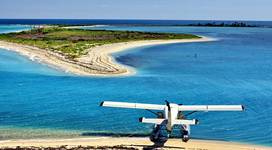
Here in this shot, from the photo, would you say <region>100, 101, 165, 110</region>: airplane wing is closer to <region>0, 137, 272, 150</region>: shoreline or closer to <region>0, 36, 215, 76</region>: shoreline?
<region>0, 137, 272, 150</region>: shoreline

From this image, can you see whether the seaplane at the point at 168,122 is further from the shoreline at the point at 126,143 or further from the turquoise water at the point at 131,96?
the turquoise water at the point at 131,96

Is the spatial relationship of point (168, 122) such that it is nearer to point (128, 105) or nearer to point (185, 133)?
point (185, 133)

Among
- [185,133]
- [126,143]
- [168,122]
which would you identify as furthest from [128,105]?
[185,133]

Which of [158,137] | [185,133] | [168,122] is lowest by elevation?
[158,137]

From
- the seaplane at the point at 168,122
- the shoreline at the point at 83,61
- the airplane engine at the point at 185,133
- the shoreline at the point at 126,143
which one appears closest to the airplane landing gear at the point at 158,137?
the seaplane at the point at 168,122

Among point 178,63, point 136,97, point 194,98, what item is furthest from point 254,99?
point 178,63

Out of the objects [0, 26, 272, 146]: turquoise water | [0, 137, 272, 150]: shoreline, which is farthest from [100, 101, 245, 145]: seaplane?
[0, 26, 272, 146]: turquoise water
